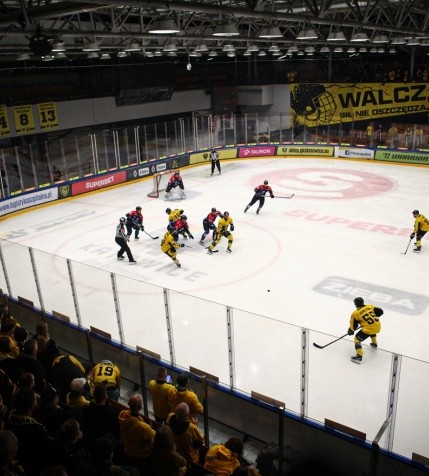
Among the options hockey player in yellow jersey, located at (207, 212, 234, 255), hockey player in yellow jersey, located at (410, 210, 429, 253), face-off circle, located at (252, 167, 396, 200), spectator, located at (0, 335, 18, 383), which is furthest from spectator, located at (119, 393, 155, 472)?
face-off circle, located at (252, 167, 396, 200)

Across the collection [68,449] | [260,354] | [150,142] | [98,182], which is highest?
[68,449]

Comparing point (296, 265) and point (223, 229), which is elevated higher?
point (223, 229)

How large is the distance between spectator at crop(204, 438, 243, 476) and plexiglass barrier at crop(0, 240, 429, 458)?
5.60ft

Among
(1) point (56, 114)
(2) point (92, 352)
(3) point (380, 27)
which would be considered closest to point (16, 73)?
(1) point (56, 114)

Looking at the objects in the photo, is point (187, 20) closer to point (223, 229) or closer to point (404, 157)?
point (223, 229)

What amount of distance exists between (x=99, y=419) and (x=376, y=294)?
7.12m

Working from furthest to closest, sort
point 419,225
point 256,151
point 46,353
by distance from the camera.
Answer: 1. point 256,151
2. point 419,225
3. point 46,353

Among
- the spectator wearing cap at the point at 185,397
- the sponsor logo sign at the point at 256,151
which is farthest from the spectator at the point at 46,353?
the sponsor logo sign at the point at 256,151

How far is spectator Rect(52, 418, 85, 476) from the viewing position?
12.5 ft

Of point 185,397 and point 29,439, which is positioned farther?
point 185,397

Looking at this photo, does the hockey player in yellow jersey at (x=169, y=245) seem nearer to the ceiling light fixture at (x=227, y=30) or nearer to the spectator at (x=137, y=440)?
the ceiling light fixture at (x=227, y=30)

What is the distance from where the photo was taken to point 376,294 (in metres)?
10.2

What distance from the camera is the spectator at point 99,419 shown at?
456 cm

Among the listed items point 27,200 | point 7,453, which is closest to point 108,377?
point 7,453
